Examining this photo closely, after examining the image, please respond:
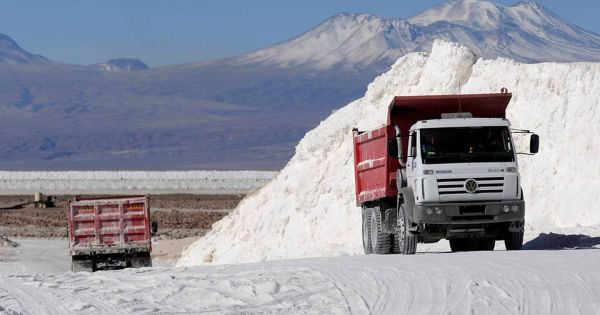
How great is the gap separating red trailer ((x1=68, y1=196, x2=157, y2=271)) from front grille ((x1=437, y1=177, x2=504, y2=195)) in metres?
7.88

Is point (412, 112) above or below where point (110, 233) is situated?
above

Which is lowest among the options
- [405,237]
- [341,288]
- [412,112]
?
[341,288]

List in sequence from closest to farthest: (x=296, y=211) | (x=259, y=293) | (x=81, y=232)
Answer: (x=259, y=293)
(x=81, y=232)
(x=296, y=211)

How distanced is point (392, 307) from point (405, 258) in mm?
5550

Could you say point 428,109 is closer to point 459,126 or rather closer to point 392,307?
point 459,126

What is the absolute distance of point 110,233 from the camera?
28.0 meters

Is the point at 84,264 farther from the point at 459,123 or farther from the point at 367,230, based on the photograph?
the point at 459,123

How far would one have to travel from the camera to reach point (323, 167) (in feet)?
119

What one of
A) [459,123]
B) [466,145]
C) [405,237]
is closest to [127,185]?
[405,237]

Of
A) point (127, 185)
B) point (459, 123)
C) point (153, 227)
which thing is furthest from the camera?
point (127, 185)

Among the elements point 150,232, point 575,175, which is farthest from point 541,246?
point 150,232

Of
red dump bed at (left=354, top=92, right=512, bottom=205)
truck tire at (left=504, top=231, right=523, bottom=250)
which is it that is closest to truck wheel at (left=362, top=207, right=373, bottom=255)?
red dump bed at (left=354, top=92, right=512, bottom=205)

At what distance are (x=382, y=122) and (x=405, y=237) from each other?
12951 mm

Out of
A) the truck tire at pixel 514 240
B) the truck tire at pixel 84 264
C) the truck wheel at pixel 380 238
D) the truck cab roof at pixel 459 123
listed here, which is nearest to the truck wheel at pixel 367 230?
the truck wheel at pixel 380 238
